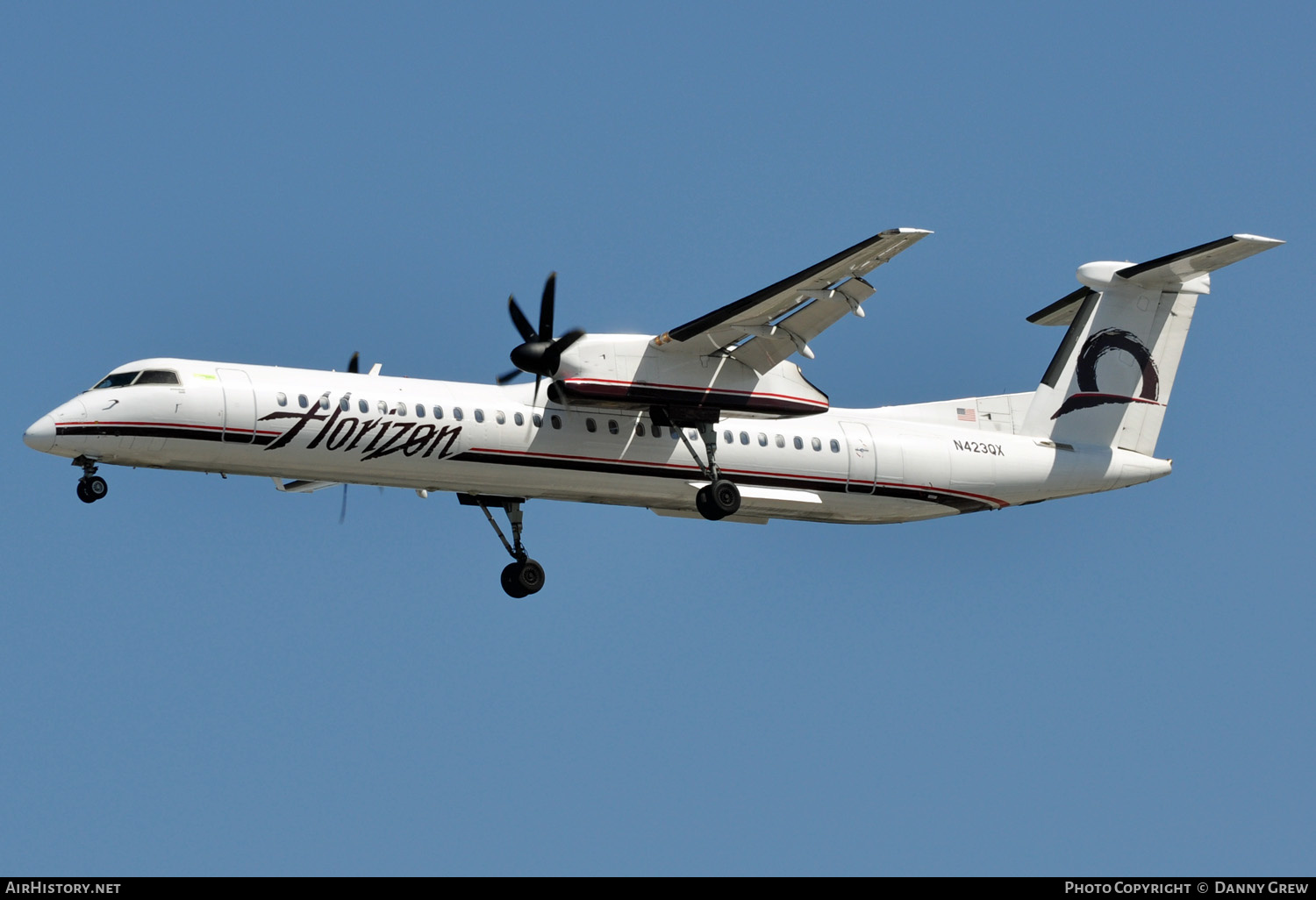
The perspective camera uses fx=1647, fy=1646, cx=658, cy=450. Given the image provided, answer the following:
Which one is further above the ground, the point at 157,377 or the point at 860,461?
the point at 860,461

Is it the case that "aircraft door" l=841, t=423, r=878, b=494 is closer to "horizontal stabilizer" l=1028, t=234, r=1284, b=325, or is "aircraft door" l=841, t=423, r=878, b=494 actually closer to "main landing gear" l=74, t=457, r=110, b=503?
"horizontal stabilizer" l=1028, t=234, r=1284, b=325

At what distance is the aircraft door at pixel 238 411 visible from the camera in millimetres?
20344

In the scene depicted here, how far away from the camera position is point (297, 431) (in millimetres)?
20656

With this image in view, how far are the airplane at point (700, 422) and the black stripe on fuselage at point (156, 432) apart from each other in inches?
1.0

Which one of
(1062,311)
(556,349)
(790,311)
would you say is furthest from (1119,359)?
(556,349)

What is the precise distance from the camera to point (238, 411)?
20391 mm

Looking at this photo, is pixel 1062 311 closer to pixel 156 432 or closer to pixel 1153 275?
pixel 1153 275

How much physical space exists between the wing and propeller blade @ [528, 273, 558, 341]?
1.43 meters

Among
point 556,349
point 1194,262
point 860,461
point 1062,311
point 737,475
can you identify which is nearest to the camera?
point 556,349

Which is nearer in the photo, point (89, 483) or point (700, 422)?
point (89, 483)

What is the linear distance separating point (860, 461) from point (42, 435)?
36.8 ft

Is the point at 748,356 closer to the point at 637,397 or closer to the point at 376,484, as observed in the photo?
the point at 637,397

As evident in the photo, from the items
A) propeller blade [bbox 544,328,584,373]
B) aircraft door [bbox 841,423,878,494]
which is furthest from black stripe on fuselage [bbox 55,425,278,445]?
aircraft door [bbox 841,423,878,494]

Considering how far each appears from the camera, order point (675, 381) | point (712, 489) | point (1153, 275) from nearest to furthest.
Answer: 1. point (675, 381)
2. point (712, 489)
3. point (1153, 275)
